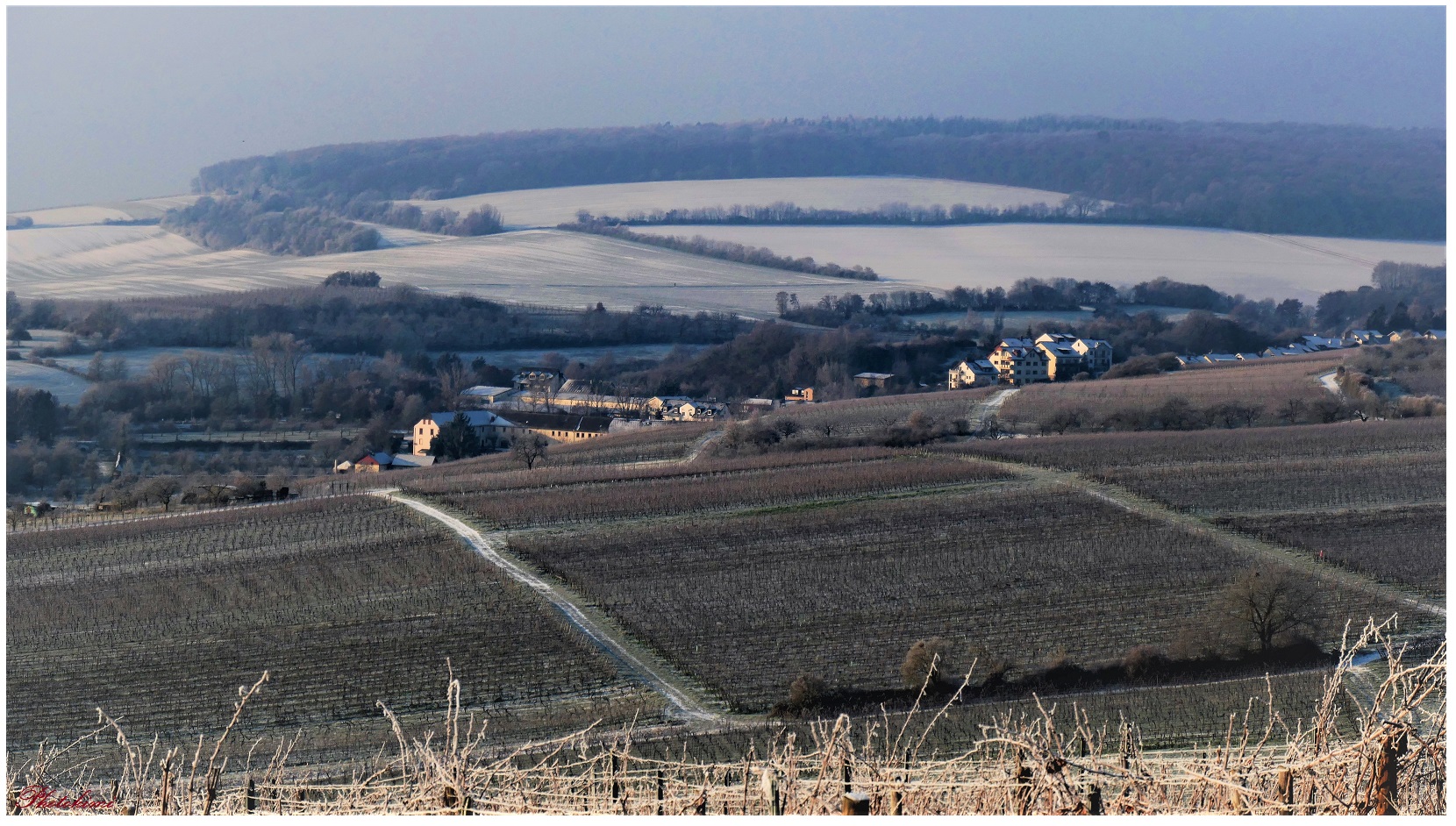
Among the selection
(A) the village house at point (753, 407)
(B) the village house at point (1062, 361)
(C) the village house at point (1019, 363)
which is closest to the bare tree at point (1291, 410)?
(B) the village house at point (1062, 361)

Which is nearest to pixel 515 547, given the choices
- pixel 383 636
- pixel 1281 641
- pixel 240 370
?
pixel 383 636

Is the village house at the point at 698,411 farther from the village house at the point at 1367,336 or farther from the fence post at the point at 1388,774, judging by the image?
the fence post at the point at 1388,774

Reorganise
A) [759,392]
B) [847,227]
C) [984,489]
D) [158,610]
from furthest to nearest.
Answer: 1. [847,227]
2. [759,392]
3. [984,489]
4. [158,610]

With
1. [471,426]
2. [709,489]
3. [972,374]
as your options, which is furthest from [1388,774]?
[972,374]

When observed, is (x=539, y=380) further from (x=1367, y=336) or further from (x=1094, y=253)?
(x=1367, y=336)

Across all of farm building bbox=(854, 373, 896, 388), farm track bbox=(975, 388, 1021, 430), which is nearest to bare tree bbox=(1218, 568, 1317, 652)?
farm track bbox=(975, 388, 1021, 430)
